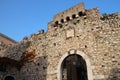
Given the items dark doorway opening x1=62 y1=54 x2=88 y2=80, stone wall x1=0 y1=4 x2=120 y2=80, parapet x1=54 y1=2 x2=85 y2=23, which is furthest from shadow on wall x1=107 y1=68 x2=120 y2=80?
parapet x1=54 y1=2 x2=85 y2=23

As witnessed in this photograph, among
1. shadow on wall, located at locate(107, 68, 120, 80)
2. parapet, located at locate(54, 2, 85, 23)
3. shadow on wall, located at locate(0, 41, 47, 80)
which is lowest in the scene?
shadow on wall, located at locate(107, 68, 120, 80)

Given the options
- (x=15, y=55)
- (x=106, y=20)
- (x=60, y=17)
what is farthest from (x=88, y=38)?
(x=15, y=55)

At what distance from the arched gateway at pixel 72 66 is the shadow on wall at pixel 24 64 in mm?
1268

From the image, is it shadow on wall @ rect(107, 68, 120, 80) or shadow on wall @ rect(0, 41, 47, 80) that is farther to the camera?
shadow on wall @ rect(0, 41, 47, 80)

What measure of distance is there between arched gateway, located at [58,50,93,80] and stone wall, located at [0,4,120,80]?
0.15 metres

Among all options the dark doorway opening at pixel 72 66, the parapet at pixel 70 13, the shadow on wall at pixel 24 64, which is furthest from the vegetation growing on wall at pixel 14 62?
the parapet at pixel 70 13

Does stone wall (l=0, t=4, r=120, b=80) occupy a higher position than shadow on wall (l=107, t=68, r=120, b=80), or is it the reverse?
stone wall (l=0, t=4, r=120, b=80)

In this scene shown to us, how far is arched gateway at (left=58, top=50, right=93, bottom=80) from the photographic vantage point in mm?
9945

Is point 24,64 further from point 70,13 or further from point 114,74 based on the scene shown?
point 114,74

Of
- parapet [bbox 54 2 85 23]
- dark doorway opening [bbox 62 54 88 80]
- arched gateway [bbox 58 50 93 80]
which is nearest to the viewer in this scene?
arched gateway [bbox 58 50 93 80]

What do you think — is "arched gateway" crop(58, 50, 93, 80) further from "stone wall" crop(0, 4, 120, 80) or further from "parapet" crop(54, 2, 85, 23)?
"parapet" crop(54, 2, 85, 23)

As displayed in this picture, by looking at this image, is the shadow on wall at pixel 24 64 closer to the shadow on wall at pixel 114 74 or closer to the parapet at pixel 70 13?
the parapet at pixel 70 13

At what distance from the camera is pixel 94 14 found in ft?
32.5

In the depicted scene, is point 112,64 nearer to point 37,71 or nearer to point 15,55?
point 37,71
